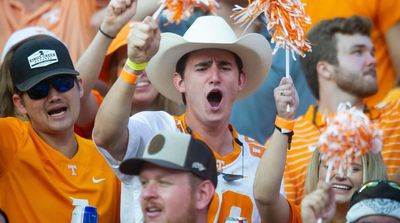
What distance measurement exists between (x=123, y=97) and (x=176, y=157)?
0.62m

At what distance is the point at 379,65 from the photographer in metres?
10.7

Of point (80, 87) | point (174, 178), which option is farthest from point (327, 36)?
point (174, 178)

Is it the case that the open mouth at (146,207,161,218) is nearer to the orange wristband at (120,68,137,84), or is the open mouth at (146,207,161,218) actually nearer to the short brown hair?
the orange wristband at (120,68,137,84)

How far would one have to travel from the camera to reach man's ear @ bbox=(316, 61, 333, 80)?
32.2 feet

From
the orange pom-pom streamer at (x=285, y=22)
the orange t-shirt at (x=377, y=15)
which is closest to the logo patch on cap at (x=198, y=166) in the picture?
the orange pom-pom streamer at (x=285, y=22)

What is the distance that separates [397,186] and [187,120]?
1.45 meters

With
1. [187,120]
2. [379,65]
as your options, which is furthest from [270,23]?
[379,65]

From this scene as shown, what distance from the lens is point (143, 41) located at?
23.8 ft

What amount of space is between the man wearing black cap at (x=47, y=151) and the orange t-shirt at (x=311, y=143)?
148 cm

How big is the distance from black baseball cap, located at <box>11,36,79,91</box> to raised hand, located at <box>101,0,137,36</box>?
0.33 m

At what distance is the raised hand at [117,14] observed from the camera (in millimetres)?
7977

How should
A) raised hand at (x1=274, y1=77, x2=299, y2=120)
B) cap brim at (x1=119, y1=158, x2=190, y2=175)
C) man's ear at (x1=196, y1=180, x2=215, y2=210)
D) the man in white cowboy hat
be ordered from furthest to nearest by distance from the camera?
1. raised hand at (x1=274, y1=77, x2=299, y2=120)
2. the man in white cowboy hat
3. man's ear at (x1=196, y1=180, x2=215, y2=210)
4. cap brim at (x1=119, y1=158, x2=190, y2=175)

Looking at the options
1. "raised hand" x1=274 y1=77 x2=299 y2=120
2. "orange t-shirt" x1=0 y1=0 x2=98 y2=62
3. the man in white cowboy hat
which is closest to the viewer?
the man in white cowboy hat

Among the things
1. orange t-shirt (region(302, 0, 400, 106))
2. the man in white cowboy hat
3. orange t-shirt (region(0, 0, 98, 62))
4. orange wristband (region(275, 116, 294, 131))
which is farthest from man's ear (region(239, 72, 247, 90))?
orange t-shirt (region(302, 0, 400, 106))
